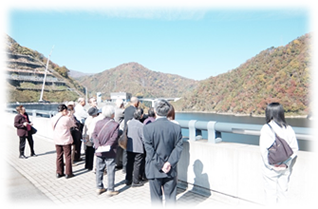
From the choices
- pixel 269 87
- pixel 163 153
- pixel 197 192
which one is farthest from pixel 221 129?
pixel 269 87

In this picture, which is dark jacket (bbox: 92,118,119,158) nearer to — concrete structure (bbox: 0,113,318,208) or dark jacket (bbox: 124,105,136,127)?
dark jacket (bbox: 124,105,136,127)

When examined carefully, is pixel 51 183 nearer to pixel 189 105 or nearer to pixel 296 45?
pixel 189 105

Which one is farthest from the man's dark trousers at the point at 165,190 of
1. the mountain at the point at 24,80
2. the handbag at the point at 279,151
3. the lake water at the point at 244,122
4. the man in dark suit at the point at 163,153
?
the mountain at the point at 24,80

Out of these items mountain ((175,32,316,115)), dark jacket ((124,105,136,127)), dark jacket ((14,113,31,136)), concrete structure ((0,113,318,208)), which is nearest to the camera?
concrete structure ((0,113,318,208))

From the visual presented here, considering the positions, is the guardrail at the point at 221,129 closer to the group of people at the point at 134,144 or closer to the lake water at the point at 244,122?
the lake water at the point at 244,122

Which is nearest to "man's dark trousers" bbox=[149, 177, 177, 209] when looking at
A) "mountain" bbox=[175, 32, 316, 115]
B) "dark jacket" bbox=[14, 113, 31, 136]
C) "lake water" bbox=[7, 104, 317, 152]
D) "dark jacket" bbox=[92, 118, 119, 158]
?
"dark jacket" bbox=[92, 118, 119, 158]

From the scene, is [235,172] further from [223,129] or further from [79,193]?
[79,193]

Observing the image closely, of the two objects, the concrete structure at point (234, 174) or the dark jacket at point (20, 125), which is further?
the dark jacket at point (20, 125)

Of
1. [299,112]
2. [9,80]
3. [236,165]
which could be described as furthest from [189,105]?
[236,165]
